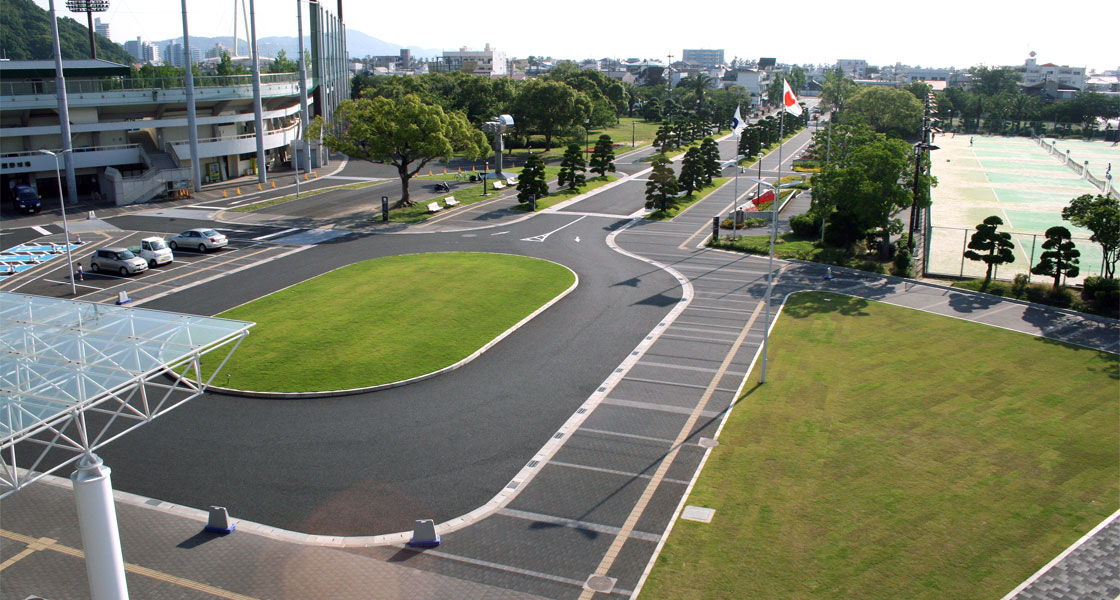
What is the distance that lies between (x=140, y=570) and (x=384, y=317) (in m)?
18.6

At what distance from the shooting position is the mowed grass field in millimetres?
18203

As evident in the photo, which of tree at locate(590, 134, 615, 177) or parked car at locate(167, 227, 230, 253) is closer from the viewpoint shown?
parked car at locate(167, 227, 230, 253)

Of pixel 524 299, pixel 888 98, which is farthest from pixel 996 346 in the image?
pixel 888 98

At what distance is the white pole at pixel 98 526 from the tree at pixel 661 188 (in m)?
51.1

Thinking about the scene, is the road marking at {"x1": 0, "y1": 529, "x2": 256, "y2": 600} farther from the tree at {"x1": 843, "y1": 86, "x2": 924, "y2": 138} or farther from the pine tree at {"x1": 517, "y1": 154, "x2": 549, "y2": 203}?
the tree at {"x1": 843, "y1": 86, "x2": 924, "y2": 138}

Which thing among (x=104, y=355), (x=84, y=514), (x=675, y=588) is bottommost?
(x=675, y=588)

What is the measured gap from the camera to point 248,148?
76.1m

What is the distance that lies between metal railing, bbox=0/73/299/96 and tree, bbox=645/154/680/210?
41.4 meters

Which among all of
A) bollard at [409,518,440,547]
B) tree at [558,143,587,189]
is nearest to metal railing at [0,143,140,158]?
tree at [558,143,587,189]

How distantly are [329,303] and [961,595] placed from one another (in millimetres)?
29676

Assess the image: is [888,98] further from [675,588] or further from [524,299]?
[675,588]

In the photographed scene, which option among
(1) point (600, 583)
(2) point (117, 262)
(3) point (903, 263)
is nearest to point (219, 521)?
(1) point (600, 583)

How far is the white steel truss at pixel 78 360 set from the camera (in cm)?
1491

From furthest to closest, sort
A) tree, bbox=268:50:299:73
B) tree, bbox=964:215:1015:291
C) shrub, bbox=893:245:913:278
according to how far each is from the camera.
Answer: tree, bbox=268:50:299:73 → shrub, bbox=893:245:913:278 → tree, bbox=964:215:1015:291
